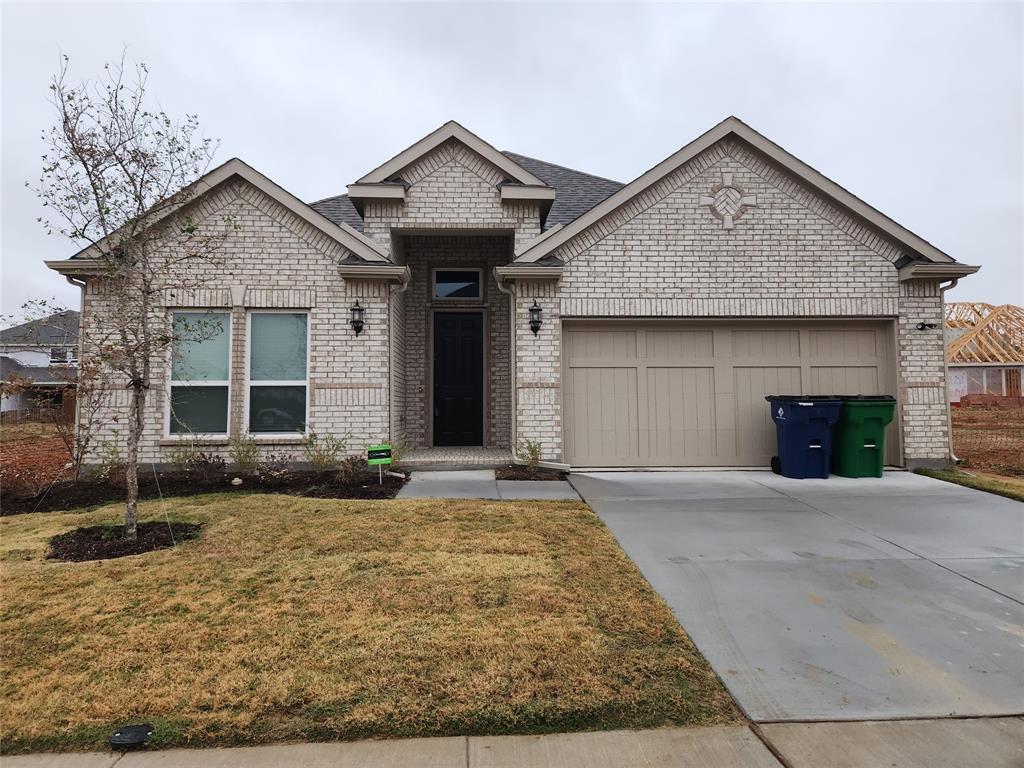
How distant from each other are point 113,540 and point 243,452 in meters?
3.14

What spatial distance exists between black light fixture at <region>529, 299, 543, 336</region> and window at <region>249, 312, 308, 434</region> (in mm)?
3513

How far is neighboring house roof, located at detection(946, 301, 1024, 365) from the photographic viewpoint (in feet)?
103

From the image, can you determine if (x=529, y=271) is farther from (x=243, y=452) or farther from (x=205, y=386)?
(x=205, y=386)

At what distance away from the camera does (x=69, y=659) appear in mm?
2904

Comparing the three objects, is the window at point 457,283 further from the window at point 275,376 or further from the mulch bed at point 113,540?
the mulch bed at point 113,540

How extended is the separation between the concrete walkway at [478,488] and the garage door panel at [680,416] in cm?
196

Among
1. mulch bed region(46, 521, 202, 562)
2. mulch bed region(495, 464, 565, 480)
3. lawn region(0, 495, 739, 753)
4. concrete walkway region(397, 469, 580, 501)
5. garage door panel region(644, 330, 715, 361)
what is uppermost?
garage door panel region(644, 330, 715, 361)

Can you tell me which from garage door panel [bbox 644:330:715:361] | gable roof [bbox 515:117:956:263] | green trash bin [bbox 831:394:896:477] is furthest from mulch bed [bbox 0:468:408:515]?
green trash bin [bbox 831:394:896:477]

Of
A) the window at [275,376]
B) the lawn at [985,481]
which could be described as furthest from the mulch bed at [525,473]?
the lawn at [985,481]

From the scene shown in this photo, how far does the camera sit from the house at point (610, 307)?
27.4ft

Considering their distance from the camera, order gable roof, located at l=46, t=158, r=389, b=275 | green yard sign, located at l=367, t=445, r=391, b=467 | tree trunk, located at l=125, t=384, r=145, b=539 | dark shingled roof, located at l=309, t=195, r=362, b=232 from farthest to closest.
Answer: dark shingled roof, located at l=309, t=195, r=362, b=232 → gable roof, located at l=46, t=158, r=389, b=275 → green yard sign, located at l=367, t=445, r=391, b=467 → tree trunk, located at l=125, t=384, r=145, b=539

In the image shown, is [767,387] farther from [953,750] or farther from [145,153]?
[145,153]

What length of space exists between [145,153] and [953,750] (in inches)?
269

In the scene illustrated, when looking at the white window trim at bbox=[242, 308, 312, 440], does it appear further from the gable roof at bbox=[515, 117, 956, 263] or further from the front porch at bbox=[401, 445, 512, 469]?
the gable roof at bbox=[515, 117, 956, 263]
